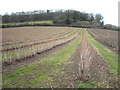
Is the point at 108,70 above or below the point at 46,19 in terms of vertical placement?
below

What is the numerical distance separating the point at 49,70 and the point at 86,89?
372 cm

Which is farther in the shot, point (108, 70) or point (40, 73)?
point (108, 70)

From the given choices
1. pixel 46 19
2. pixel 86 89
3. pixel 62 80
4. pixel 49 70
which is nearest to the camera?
pixel 86 89

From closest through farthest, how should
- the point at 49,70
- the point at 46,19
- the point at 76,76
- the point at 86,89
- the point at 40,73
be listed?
the point at 86,89 → the point at 76,76 → the point at 40,73 → the point at 49,70 → the point at 46,19

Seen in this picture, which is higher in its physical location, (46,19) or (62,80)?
(46,19)

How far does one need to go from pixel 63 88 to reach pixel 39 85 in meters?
1.37

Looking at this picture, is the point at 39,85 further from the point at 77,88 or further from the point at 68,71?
the point at 68,71

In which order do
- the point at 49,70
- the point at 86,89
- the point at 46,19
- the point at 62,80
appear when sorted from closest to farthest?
the point at 86,89 < the point at 62,80 < the point at 49,70 < the point at 46,19

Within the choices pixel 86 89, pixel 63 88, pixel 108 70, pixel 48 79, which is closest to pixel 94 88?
pixel 86 89

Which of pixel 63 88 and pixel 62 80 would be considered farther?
pixel 62 80

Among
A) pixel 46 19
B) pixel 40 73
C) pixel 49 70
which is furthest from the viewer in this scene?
pixel 46 19

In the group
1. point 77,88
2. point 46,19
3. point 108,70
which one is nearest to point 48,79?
point 77,88

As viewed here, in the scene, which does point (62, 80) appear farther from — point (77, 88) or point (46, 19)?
point (46, 19)

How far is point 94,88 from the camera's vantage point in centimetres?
732
